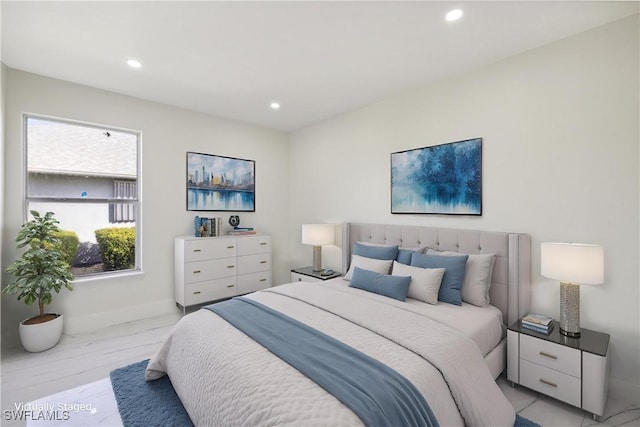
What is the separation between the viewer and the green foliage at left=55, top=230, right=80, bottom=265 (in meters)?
3.05

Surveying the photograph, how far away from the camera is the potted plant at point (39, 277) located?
255 centimetres

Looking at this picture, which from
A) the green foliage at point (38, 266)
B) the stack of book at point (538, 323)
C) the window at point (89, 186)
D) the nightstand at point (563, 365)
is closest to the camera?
the nightstand at point (563, 365)

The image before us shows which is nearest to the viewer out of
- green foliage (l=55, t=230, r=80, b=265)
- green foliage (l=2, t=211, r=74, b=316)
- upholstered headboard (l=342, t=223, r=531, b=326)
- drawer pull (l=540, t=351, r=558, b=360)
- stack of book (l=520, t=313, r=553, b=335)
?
drawer pull (l=540, t=351, r=558, b=360)

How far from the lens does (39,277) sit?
2576mm

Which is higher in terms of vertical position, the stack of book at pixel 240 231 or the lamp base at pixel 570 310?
the stack of book at pixel 240 231

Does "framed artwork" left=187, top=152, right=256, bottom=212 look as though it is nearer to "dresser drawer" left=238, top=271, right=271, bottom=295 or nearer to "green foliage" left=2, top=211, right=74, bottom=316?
"dresser drawer" left=238, top=271, right=271, bottom=295

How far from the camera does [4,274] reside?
269 centimetres

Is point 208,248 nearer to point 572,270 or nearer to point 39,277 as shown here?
point 39,277

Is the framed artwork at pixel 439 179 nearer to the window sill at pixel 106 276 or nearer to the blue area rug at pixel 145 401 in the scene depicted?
the blue area rug at pixel 145 401

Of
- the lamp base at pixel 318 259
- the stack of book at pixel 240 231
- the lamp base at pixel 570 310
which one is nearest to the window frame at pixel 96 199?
the stack of book at pixel 240 231

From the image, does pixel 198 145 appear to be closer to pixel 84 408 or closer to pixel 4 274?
pixel 4 274

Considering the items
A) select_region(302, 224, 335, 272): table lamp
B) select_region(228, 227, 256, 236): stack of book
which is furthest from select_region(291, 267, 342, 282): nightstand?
select_region(228, 227, 256, 236): stack of book

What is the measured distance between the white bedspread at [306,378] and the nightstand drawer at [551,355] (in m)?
0.51

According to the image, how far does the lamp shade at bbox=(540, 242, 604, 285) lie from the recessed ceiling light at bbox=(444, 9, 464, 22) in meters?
1.71
